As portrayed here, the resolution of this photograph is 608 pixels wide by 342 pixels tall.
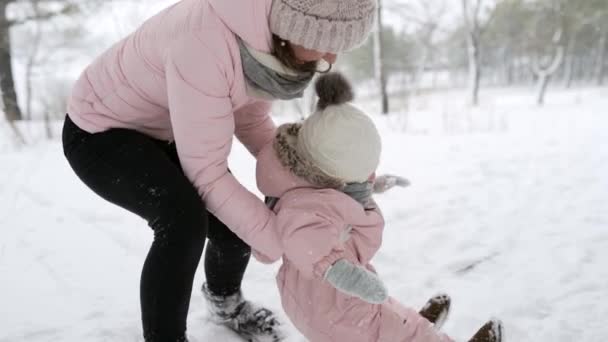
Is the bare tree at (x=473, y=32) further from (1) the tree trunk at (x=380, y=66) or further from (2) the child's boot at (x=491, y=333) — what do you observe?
(2) the child's boot at (x=491, y=333)

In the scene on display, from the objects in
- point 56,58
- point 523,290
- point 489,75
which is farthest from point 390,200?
point 489,75

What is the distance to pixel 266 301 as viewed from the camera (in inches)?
68.4

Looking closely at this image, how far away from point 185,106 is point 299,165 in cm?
37

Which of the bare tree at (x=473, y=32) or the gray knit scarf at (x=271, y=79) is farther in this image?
the bare tree at (x=473, y=32)

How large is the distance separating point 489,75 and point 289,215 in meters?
32.9

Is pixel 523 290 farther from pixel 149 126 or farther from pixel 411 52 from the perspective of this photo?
pixel 411 52

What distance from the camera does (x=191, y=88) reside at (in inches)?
38.8

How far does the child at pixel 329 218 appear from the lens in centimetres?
114

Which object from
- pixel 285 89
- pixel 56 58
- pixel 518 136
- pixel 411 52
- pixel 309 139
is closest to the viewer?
pixel 285 89

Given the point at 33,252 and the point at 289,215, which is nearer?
the point at 289,215

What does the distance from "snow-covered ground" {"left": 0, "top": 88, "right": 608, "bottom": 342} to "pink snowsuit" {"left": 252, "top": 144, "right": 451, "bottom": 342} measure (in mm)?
289

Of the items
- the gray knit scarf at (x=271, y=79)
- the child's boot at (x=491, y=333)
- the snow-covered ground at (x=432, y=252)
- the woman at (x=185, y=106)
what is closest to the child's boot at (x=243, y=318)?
the snow-covered ground at (x=432, y=252)

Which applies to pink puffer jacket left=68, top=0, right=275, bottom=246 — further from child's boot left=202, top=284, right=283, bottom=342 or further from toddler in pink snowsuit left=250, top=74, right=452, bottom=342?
child's boot left=202, top=284, right=283, bottom=342

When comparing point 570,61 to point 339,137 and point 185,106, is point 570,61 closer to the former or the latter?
point 339,137
